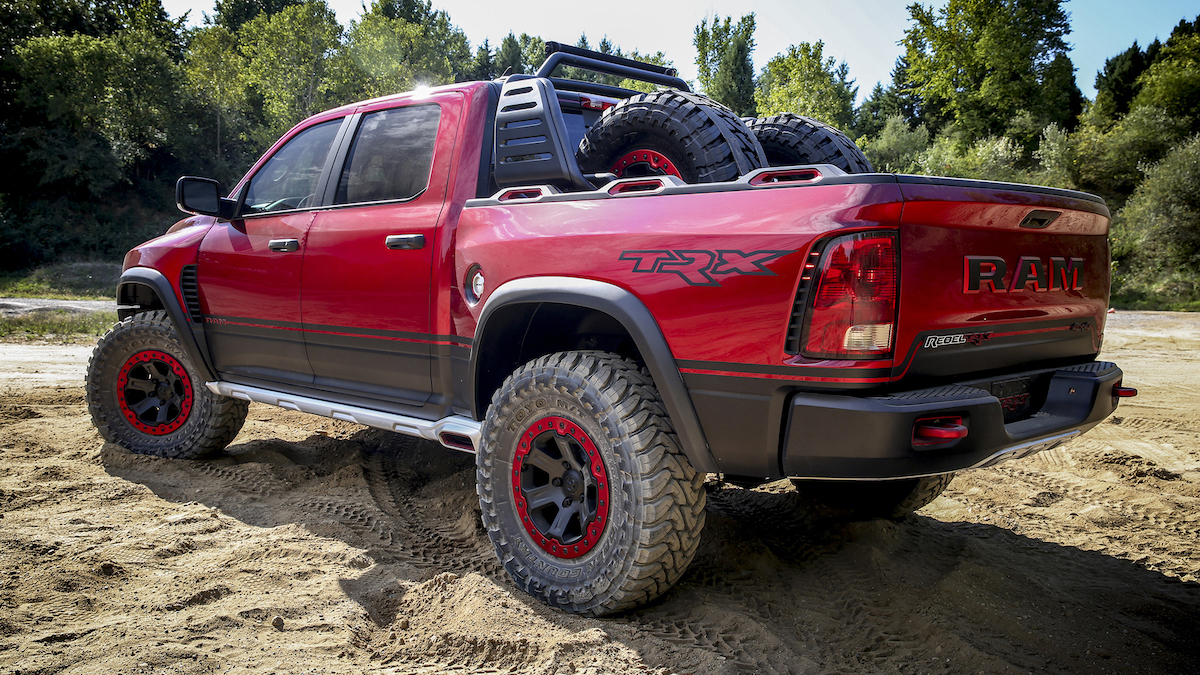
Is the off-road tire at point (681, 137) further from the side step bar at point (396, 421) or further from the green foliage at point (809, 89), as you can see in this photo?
the green foliage at point (809, 89)

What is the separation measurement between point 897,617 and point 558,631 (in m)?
1.25

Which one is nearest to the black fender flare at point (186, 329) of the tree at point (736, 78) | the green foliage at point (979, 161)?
the green foliage at point (979, 161)

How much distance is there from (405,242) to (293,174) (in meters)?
1.25

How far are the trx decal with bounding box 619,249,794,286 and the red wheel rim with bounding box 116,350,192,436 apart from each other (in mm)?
3450

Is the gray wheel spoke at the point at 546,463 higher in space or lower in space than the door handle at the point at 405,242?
lower

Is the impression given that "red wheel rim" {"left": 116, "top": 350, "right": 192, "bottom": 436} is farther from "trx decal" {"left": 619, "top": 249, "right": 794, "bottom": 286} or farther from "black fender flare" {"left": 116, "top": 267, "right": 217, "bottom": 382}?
"trx decal" {"left": 619, "top": 249, "right": 794, "bottom": 286}

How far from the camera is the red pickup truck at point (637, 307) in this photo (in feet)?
6.60

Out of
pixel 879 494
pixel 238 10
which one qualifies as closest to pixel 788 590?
pixel 879 494

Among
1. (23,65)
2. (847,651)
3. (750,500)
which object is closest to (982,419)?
(847,651)

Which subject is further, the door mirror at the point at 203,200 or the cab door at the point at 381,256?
the door mirror at the point at 203,200

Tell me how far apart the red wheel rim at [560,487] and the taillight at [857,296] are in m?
0.92

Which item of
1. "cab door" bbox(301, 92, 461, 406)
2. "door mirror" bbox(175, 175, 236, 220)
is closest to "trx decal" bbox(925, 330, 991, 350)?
"cab door" bbox(301, 92, 461, 406)

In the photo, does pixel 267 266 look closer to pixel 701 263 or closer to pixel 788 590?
pixel 701 263

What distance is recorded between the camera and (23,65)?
2709 centimetres
